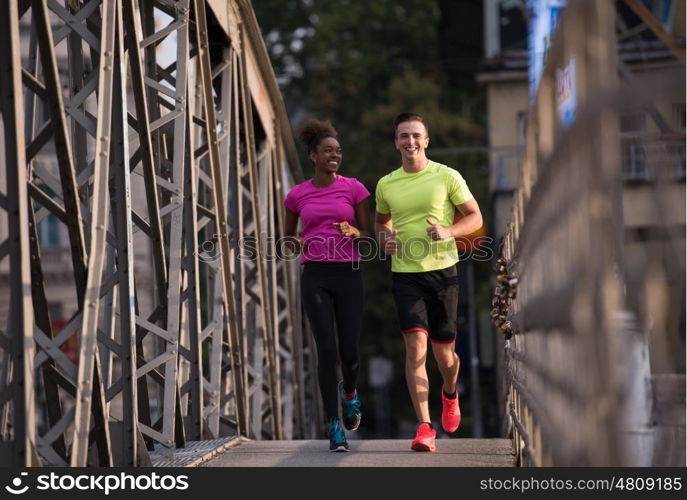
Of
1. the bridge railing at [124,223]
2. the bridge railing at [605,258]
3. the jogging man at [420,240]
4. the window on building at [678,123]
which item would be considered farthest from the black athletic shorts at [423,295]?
the window on building at [678,123]

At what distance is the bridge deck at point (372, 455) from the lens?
281 inches

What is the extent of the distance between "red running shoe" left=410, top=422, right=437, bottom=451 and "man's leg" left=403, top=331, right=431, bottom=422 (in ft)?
0.16

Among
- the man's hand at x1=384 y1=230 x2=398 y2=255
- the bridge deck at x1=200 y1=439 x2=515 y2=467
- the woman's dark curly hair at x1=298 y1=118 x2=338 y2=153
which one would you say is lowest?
the bridge deck at x1=200 y1=439 x2=515 y2=467

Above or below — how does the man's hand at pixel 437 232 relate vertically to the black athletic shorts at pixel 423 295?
above

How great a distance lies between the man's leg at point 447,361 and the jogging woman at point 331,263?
1.49 ft

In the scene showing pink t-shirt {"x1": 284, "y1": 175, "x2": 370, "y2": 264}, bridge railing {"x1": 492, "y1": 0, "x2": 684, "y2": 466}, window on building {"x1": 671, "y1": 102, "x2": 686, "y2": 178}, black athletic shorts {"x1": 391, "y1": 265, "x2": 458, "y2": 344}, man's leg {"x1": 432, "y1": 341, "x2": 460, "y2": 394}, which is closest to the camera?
bridge railing {"x1": 492, "y1": 0, "x2": 684, "y2": 466}

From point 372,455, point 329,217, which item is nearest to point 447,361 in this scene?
point 372,455

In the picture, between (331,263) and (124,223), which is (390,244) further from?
(124,223)

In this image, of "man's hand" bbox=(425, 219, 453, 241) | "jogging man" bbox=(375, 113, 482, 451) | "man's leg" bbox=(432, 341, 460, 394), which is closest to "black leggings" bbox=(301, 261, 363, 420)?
"jogging man" bbox=(375, 113, 482, 451)

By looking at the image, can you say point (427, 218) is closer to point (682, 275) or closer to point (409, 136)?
point (409, 136)

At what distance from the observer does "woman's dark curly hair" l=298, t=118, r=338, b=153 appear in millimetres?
8297

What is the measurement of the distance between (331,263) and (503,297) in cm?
94

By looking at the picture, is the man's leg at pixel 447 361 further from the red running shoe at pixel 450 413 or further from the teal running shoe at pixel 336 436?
the teal running shoe at pixel 336 436

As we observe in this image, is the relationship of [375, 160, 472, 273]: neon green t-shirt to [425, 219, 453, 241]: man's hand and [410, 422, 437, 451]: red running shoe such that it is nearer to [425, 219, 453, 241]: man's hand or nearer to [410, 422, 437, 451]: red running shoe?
[425, 219, 453, 241]: man's hand
